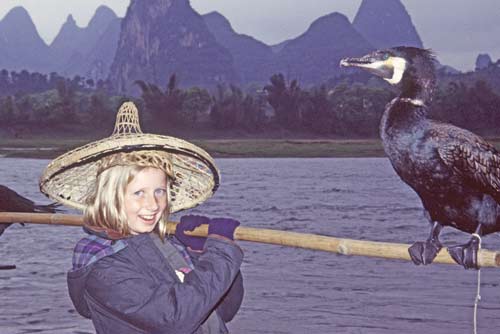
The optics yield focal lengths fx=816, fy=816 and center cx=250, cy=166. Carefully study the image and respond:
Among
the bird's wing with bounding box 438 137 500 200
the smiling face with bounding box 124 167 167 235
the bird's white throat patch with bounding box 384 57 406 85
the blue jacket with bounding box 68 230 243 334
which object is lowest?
the blue jacket with bounding box 68 230 243 334

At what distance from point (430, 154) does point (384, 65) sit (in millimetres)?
306

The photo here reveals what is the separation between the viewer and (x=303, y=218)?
142ft

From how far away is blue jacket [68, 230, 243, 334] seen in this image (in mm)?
2012

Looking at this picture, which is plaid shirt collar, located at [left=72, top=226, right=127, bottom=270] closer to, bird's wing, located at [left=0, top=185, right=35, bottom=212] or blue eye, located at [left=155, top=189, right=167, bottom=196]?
blue eye, located at [left=155, top=189, right=167, bottom=196]

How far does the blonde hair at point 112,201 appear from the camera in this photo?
215cm

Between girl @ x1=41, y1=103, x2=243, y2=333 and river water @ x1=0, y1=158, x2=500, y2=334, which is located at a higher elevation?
girl @ x1=41, y1=103, x2=243, y2=333

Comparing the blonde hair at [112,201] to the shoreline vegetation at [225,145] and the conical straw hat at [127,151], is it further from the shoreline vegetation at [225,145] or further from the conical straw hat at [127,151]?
the shoreline vegetation at [225,145]

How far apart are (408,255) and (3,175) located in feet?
227

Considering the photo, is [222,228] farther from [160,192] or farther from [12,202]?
[12,202]

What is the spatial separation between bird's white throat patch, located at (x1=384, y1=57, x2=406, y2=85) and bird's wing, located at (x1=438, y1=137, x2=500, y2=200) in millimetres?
236

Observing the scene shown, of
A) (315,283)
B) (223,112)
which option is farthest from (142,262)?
(223,112)

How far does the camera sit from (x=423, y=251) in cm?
232

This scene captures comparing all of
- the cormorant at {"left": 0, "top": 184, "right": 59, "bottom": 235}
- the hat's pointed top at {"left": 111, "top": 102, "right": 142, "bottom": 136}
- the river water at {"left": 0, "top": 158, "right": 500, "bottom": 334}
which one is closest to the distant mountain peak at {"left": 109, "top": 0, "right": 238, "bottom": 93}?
the river water at {"left": 0, "top": 158, "right": 500, "bottom": 334}

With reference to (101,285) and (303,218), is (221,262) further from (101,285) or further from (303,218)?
(303,218)
